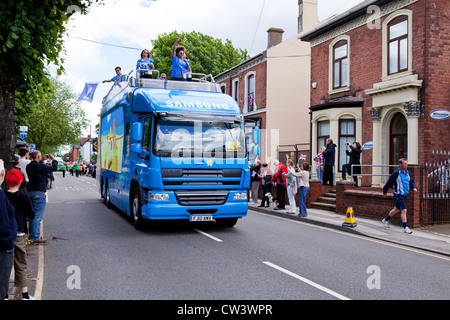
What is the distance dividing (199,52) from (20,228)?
40.6m

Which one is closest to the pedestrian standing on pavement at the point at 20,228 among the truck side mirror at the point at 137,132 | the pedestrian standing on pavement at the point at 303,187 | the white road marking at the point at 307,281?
the white road marking at the point at 307,281

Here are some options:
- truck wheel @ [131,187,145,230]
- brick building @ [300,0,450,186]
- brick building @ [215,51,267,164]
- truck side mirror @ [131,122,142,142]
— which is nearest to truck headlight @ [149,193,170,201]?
truck wheel @ [131,187,145,230]

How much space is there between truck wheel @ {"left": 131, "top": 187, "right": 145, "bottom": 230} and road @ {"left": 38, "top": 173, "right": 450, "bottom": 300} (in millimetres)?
278

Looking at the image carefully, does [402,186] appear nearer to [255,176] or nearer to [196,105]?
[196,105]

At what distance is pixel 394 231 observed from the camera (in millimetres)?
11594

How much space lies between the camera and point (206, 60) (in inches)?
1766

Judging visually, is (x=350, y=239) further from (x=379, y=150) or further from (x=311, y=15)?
(x=311, y=15)

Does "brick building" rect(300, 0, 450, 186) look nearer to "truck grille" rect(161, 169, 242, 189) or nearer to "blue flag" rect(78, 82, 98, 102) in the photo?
"truck grille" rect(161, 169, 242, 189)

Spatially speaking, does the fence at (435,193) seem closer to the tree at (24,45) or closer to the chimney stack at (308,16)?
the tree at (24,45)

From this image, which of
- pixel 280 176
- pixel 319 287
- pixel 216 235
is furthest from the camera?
pixel 280 176

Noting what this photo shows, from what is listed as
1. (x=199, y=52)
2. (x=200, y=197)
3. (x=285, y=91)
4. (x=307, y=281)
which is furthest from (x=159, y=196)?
(x=199, y=52)
